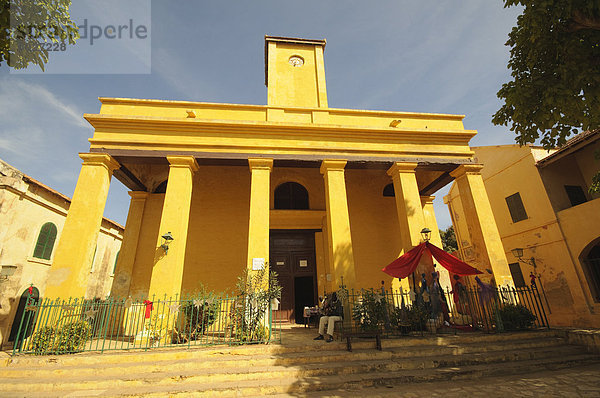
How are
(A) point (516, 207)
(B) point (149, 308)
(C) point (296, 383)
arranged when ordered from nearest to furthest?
1. (C) point (296, 383)
2. (B) point (149, 308)
3. (A) point (516, 207)

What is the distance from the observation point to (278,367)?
17.7ft

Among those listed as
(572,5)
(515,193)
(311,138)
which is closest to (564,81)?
(572,5)

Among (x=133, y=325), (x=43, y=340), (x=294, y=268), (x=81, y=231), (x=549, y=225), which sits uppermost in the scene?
(x=549, y=225)

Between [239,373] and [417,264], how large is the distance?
5.35 m

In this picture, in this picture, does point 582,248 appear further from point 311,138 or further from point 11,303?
point 11,303

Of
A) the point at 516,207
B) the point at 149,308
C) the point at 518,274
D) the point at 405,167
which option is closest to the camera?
the point at 149,308

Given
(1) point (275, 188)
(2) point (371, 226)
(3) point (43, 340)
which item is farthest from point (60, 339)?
(2) point (371, 226)

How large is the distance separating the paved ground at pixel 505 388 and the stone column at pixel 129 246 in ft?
28.2

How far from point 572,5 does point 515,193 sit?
36.3 ft

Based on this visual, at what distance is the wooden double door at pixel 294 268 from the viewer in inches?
434

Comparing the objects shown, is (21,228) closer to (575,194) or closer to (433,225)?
(433,225)

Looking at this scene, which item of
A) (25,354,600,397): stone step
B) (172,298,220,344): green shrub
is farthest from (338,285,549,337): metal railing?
(172,298,220,344): green shrub

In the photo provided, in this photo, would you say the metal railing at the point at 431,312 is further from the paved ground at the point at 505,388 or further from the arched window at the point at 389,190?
the arched window at the point at 389,190

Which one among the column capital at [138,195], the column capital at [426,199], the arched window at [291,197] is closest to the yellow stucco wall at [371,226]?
the column capital at [426,199]
